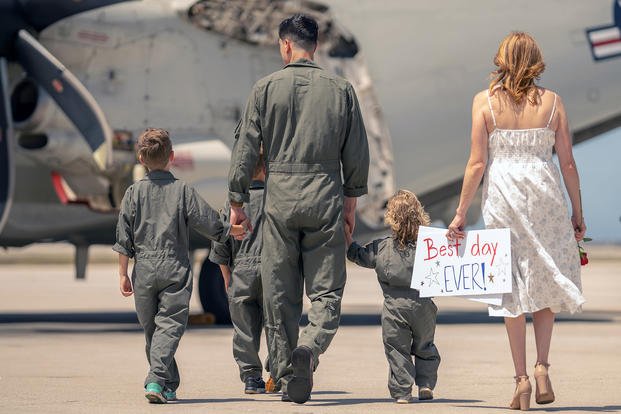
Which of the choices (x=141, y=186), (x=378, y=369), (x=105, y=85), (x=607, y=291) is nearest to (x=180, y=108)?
(x=105, y=85)

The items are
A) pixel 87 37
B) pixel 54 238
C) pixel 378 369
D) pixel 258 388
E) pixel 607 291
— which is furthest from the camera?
pixel 607 291

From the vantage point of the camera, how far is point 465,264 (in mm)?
8266

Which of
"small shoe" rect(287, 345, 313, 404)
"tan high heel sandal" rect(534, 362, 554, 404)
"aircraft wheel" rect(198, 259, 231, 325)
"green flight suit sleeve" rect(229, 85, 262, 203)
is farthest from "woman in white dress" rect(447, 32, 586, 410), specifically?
"aircraft wheel" rect(198, 259, 231, 325)

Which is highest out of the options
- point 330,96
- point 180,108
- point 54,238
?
point 330,96

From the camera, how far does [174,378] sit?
29.1ft

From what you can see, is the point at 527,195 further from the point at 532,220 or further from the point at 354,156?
the point at 354,156

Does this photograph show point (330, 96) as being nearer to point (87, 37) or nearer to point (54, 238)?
point (87, 37)

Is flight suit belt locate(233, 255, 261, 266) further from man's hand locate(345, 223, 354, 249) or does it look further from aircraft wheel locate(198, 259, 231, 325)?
aircraft wheel locate(198, 259, 231, 325)

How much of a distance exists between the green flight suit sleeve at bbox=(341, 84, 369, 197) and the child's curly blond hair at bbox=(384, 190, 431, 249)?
1.18 feet

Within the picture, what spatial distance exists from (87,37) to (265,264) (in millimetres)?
9191

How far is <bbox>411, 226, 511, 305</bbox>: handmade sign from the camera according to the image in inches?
320

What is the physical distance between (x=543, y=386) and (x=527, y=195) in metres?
1.15

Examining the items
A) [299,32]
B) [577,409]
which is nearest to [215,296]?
[299,32]

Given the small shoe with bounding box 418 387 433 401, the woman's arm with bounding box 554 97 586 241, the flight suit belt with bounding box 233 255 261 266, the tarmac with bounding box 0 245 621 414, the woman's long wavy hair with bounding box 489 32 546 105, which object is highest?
the woman's long wavy hair with bounding box 489 32 546 105
